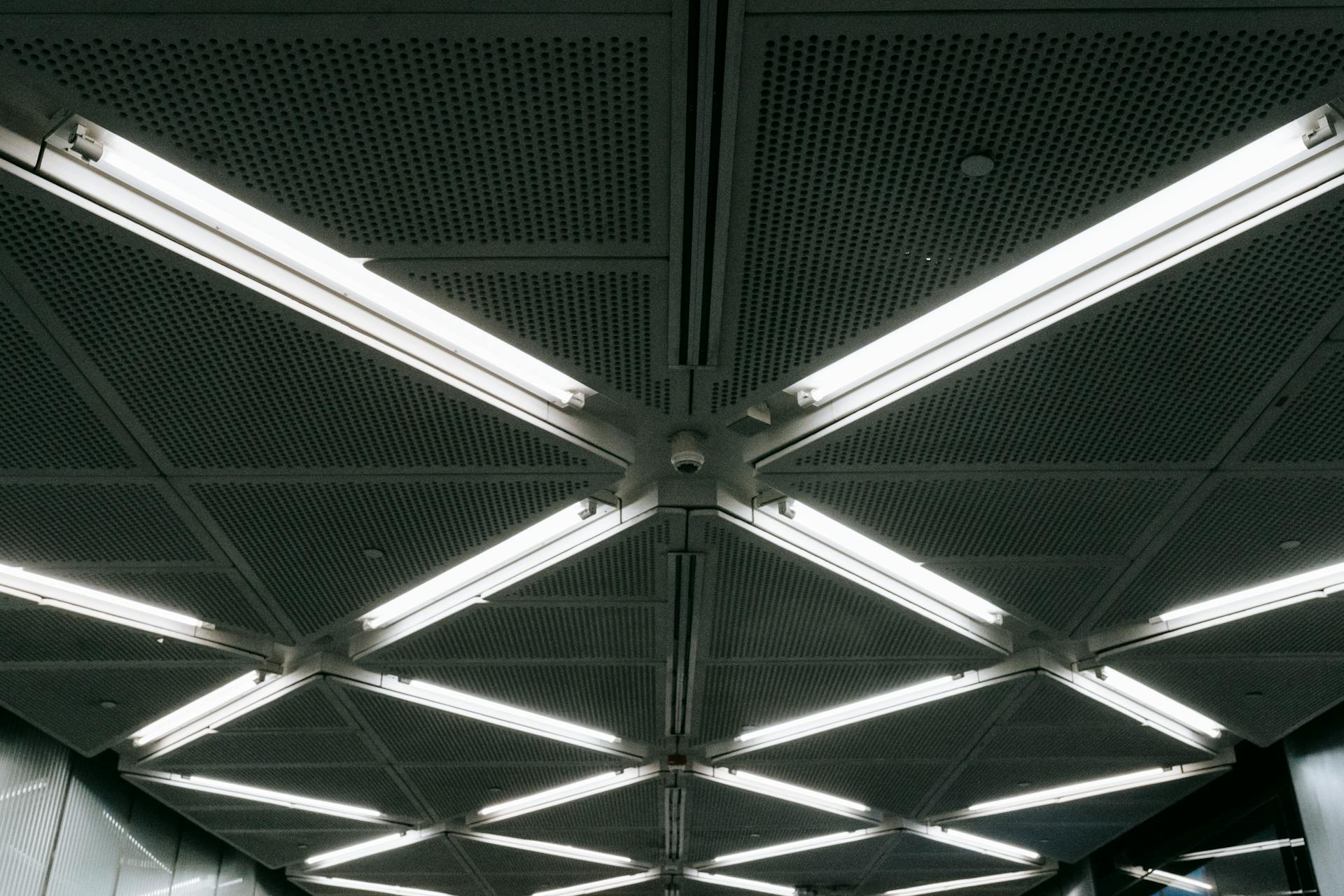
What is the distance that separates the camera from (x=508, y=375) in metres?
5.96

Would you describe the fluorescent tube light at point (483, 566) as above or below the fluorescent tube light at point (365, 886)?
above

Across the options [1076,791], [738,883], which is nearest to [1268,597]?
[1076,791]

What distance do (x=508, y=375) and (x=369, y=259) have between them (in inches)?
45.4

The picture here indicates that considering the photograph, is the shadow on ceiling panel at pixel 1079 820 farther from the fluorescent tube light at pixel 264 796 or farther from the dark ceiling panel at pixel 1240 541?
the fluorescent tube light at pixel 264 796

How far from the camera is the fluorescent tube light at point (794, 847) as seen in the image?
1469cm

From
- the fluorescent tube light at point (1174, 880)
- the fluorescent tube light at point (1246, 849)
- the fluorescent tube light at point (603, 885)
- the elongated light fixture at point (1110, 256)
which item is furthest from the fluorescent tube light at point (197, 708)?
the fluorescent tube light at point (1174, 880)

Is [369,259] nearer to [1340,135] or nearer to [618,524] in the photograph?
[618,524]

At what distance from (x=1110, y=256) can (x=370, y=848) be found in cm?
1364

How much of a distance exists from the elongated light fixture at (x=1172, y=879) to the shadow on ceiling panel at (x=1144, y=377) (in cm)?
966

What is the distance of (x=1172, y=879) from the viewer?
14328 millimetres

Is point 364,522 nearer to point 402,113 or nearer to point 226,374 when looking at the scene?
point 226,374

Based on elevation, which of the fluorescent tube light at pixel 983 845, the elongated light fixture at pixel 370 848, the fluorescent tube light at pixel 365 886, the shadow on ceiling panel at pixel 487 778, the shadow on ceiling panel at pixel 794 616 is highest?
the shadow on ceiling panel at pixel 794 616

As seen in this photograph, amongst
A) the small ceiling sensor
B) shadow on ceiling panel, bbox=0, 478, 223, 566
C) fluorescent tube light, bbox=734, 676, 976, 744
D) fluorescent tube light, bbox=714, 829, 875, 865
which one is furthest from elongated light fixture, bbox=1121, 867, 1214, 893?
shadow on ceiling panel, bbox=0, 478, 223, 566

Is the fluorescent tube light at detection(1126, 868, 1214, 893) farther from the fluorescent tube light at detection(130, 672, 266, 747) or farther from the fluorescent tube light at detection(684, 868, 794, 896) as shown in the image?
the fluorescent tube light at detection(130, 672, 266, 747)
